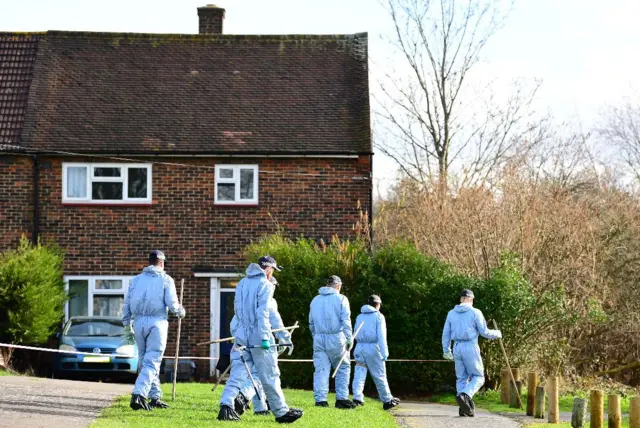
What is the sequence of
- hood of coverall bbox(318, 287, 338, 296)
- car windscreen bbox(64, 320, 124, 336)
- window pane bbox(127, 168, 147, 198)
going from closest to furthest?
hood of coverall bbox(318, 287, 338, 296) → car windscreen bbox(64, 320, 124, 336) → window pane bbox(127, 168, 147, 198)

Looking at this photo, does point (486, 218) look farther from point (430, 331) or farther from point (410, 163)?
point (410, 163)

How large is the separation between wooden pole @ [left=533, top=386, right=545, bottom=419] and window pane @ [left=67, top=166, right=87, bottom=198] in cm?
1412

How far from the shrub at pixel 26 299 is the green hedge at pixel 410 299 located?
4704 mm

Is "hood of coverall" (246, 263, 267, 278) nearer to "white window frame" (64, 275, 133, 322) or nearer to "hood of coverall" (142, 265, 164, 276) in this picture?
"hood of coverall" (142, 265, 164, 276)

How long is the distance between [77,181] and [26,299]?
4.70m

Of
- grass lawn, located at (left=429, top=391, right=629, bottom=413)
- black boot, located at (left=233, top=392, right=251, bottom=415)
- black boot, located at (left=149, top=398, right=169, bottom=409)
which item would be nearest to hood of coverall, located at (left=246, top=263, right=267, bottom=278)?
black boot, located at (left=233, top=392, right=251, bottom=415)

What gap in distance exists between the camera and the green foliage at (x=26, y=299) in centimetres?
2517

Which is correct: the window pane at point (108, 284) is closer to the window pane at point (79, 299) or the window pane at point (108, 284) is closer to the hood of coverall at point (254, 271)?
the window pane at point (79, 299)

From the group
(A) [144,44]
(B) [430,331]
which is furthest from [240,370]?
(A) [144,44]

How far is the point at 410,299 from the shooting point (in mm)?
24453

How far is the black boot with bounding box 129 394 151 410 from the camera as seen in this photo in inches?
609

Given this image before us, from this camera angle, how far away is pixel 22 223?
29.1 m

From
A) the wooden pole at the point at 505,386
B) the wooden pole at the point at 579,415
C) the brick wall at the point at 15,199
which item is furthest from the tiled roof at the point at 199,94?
the wooden pole at the point at 579,415

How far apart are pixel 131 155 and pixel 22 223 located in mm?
3083
